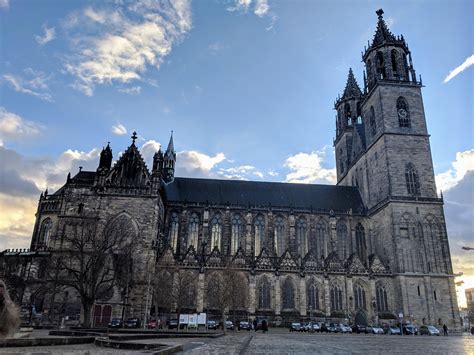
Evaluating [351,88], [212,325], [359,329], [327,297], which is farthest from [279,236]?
[351,88]

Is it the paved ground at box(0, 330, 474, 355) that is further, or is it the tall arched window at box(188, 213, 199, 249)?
the tall arched window at box(188, 213, 199, 249)

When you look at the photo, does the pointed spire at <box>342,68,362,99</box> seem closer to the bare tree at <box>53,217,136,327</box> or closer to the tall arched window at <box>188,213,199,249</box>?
the tall arched window at <box>188,213,199,249</box>

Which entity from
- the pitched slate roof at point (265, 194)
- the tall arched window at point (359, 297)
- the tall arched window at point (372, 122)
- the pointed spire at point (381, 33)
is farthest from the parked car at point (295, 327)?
the pointed spire at point (381, 33)

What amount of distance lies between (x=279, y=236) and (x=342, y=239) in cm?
979

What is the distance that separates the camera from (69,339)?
18.2 m

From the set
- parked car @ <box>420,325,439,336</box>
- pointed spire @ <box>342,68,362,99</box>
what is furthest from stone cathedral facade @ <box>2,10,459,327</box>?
pointed spire @ <box>342,68,362,99</box>

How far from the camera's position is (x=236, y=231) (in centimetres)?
5797

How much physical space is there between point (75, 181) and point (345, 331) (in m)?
36.9

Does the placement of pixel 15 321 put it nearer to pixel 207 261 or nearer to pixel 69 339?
pixel 69 339

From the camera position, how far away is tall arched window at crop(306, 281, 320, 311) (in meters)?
48.8

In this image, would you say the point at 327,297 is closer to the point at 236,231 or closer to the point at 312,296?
the point at 312,296

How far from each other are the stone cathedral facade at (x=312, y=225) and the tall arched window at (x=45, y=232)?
166 millimetres

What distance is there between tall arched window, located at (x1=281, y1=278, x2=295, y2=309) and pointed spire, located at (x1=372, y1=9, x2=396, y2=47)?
1566 inches

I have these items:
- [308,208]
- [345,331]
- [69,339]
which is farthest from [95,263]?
[308,208]
